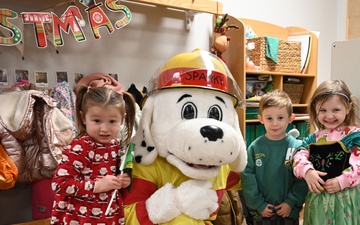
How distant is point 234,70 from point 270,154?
4.80 ft

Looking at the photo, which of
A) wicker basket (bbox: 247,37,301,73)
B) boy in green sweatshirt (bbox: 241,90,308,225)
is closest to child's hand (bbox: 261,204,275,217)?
boy in green sweatshirt (bbox: 241,90,308,225)

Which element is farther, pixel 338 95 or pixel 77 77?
pixel 77 77

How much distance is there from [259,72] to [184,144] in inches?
80.9

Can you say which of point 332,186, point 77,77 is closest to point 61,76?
point 77,77

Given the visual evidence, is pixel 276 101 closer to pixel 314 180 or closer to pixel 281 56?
pixel 314 180

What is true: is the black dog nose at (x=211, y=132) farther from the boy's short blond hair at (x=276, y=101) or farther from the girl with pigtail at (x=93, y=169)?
the boy's short blond hair at (x=276, y=101)

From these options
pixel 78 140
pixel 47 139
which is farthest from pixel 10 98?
pixel 78 140

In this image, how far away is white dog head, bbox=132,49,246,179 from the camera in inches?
42.1

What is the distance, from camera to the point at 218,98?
119cm

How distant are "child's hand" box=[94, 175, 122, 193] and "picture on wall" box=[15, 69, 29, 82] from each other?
126 centimetres

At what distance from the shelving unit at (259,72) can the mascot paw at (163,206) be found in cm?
155

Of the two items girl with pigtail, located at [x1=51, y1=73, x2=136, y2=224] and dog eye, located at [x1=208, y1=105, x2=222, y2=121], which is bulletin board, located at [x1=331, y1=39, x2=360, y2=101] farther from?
girl with pigtail, located at [x1=51, y1=73, x2=136, y2=224]

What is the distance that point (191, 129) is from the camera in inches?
42.3

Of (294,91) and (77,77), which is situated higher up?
(77,77)
